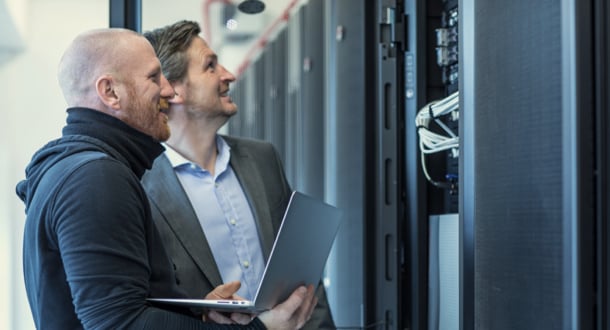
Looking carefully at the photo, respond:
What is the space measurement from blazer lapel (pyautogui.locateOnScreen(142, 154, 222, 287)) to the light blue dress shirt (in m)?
0.05

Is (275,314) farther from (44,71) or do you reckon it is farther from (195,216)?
(44,71)

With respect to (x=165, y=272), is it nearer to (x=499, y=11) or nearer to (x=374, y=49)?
(x=499, y=11)

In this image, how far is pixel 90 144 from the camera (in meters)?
1.14

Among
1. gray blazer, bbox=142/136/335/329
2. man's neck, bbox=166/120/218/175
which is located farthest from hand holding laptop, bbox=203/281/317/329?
man's neck, bbox=166/120/218/175

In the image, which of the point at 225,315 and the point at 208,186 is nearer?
the point at 225,315

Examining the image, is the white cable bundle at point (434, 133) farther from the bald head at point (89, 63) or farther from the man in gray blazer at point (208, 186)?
the bald head at point (89, 63)

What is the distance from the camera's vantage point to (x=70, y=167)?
3.54 ft

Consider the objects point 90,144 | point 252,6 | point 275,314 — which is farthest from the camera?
point 252,6

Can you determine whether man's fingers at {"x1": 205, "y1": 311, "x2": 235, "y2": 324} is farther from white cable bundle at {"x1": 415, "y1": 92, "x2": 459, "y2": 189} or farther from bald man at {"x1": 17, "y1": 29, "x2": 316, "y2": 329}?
white cable bundle at {"x1": 415, "y1": 92, "x2": 459, "y2": 189}

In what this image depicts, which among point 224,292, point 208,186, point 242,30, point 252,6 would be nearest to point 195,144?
point 208,186

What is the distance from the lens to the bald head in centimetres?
120

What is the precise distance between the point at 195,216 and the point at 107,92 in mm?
460

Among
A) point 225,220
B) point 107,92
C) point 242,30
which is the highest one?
point 242,30

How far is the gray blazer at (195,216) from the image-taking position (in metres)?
1.55
